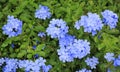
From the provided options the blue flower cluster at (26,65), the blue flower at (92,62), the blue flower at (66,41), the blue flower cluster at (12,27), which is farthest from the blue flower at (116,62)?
the blue flower cluster at (12,27)

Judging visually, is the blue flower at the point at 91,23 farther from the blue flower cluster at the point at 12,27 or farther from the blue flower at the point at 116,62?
the blue flower cluster at the point at 12,27

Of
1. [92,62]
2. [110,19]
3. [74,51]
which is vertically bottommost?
[92,62]

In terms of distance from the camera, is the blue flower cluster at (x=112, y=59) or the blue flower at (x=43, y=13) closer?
the blue flower cluster at (x=112, y=59)

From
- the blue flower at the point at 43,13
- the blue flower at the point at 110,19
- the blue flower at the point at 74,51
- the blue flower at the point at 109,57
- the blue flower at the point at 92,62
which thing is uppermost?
the blue flower at the point at 43,13

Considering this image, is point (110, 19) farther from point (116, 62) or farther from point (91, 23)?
point (116, 62)

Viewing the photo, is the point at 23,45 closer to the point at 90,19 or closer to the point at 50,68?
the point at 50,68

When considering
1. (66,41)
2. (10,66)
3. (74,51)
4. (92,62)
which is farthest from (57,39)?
(10,66)
